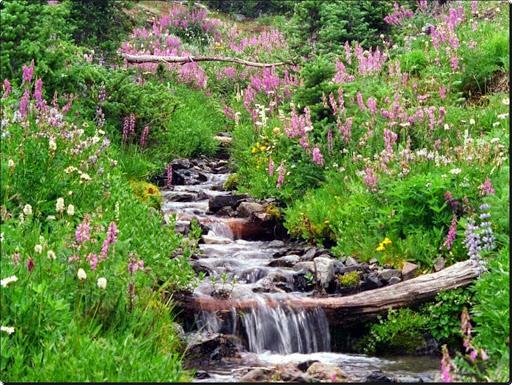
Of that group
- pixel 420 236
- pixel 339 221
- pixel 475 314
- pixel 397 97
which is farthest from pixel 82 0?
pixel 475 314

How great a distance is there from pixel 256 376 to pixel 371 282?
2.50 metres

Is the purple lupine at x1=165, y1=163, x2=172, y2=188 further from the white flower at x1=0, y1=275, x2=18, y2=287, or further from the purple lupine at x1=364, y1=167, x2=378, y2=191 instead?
the white flower at x1=0, y1=275, x2=18, y2=287

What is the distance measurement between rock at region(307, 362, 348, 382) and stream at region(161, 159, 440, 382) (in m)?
0.22

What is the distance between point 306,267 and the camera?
9.12 metres

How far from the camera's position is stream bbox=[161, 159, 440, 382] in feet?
22.5

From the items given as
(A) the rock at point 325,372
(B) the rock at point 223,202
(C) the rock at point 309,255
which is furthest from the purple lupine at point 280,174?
(A) the rock at point 325,372

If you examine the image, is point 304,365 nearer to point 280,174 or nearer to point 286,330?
point 286,330

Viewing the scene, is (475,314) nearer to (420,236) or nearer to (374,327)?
(374,327)

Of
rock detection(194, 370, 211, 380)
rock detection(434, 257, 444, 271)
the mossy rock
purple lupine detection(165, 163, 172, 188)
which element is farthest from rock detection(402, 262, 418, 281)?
purple lupine detection(165, 163, 172, 188)

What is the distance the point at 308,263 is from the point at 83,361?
15.1 ft

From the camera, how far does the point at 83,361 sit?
5020 millimetres

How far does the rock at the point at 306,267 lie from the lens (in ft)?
29.6

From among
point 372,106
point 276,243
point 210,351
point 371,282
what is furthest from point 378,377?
point 372,106

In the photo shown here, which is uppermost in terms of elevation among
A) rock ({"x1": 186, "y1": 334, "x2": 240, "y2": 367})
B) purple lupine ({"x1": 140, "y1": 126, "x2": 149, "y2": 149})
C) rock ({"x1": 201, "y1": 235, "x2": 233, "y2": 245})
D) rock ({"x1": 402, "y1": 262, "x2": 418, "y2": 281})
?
purple lupine ({"x1": 140, "y1": 126, "x2": 149, "y2": 149})
